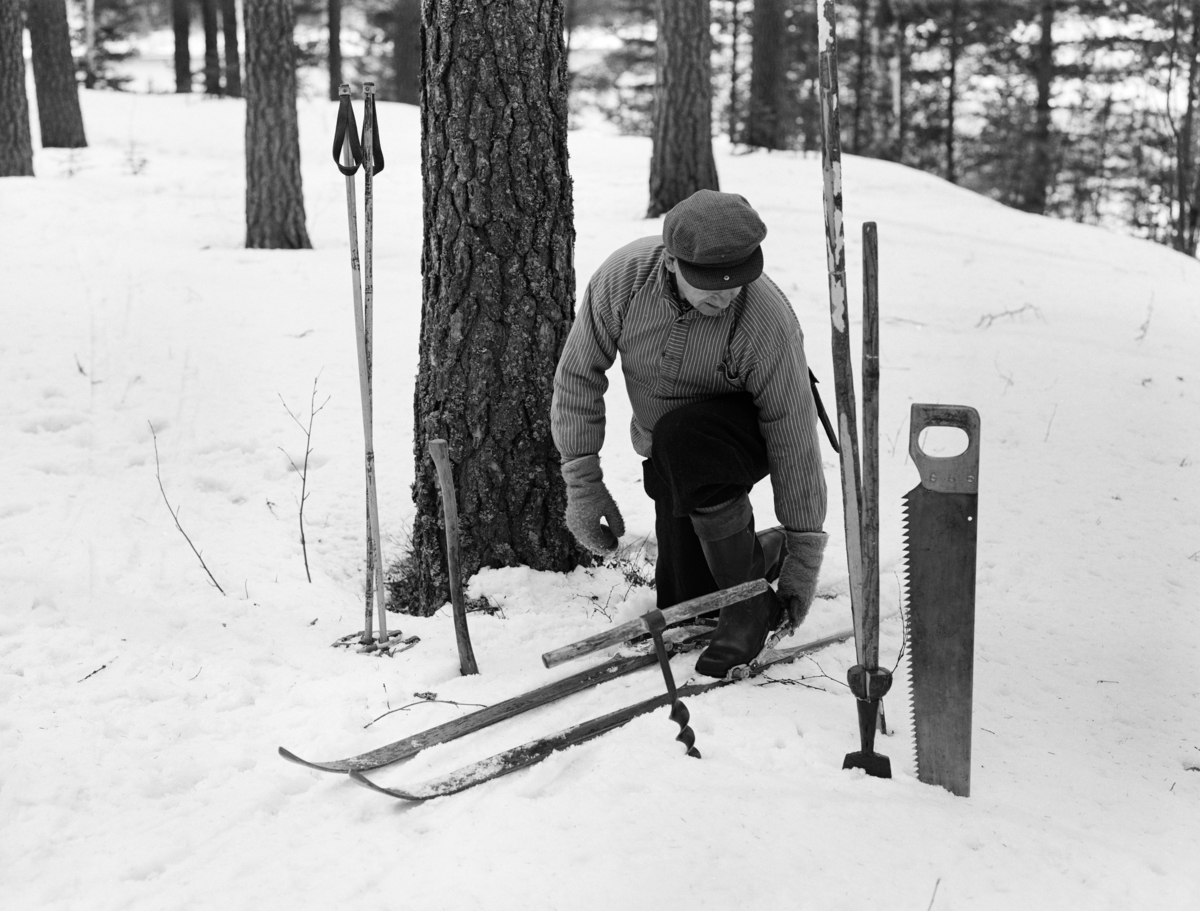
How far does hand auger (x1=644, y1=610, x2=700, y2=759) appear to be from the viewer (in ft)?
7.04

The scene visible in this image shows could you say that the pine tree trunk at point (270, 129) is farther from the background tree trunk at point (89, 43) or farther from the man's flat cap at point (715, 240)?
the background tree trunk at point (89, 43)

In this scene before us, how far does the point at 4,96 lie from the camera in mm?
8945

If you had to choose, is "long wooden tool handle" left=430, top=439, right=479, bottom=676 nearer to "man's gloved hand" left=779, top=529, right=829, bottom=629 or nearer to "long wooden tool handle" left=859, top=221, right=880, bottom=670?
"man's gloved hand" left=779, top=529, right=829, bottom=629

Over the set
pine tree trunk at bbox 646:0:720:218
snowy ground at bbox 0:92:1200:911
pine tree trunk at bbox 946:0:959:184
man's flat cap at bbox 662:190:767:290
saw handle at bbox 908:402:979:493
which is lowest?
Answer: snowy ground at bbox 0:92:1200:911

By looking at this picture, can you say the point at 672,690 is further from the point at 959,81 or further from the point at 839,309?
the point at 959,81

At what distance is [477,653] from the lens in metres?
2.89

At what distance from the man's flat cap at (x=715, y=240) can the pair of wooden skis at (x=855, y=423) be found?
0.38m

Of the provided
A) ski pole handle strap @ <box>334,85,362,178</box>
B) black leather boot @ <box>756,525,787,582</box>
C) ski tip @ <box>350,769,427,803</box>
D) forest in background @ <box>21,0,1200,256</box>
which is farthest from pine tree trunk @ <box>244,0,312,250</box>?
forest in background @ <box>21,0,1200,256</box>

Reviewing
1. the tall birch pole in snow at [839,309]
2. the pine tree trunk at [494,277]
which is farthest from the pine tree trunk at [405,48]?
the tall birch pole in snow at [839,309]

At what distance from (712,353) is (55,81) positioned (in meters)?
11.2

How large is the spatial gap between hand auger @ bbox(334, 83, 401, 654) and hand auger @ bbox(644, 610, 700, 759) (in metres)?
0.98

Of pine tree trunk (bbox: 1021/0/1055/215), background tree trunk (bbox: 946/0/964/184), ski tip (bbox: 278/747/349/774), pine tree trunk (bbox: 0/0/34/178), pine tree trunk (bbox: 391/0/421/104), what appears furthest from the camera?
background tree trunk (bbox: 946/0/964/184)

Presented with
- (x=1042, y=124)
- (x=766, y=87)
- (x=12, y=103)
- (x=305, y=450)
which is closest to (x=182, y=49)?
(x=12, y=103)

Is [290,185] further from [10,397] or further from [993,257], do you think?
[993,257]
